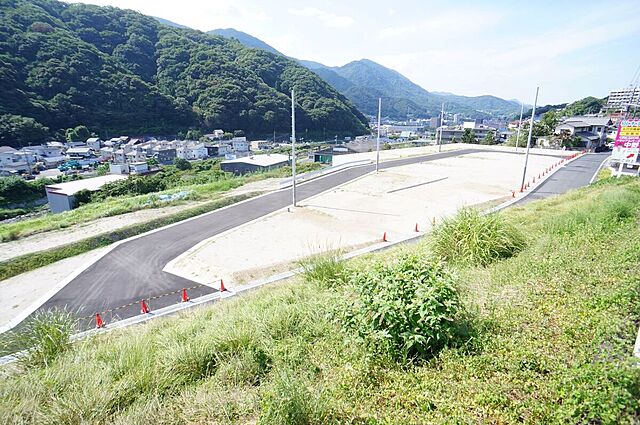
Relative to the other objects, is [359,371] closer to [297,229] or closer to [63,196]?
[297,229]

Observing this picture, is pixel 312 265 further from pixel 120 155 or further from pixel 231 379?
pixel 120 155

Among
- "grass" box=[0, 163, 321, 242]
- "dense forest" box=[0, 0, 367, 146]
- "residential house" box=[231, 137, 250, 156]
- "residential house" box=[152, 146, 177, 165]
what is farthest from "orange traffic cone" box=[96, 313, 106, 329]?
"dense forest" box=[0, 0, 367, 146]

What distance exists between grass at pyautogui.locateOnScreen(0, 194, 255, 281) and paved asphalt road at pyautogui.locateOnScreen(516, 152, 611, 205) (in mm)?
19963

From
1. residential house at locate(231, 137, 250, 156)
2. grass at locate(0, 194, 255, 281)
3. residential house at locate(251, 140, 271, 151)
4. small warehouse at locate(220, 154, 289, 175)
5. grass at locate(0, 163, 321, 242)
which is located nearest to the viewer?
grass at locate(0, 194, 255, 281)

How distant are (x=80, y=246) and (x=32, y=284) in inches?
127

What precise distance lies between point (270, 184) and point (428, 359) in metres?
24.3

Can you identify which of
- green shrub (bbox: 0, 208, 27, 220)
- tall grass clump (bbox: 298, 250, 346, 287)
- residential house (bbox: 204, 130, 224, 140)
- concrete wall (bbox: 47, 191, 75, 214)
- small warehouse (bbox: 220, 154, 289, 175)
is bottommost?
green shrub (bbox: 0, 208, 27, 220)

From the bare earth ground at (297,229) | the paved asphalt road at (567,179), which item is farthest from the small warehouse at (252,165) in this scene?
the paved asphalt road at (567,179)

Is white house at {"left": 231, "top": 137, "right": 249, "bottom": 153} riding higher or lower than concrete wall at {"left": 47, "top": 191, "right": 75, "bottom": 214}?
higher

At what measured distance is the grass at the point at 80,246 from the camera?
13.1 m

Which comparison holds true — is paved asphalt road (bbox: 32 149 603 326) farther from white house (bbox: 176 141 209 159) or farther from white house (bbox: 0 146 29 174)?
white house (bbox: 0 146 29 174)

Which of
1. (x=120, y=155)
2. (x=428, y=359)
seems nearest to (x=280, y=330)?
(x=428, y=359)

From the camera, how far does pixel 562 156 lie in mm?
37469

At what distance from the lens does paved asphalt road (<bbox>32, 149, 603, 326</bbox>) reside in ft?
32.2
